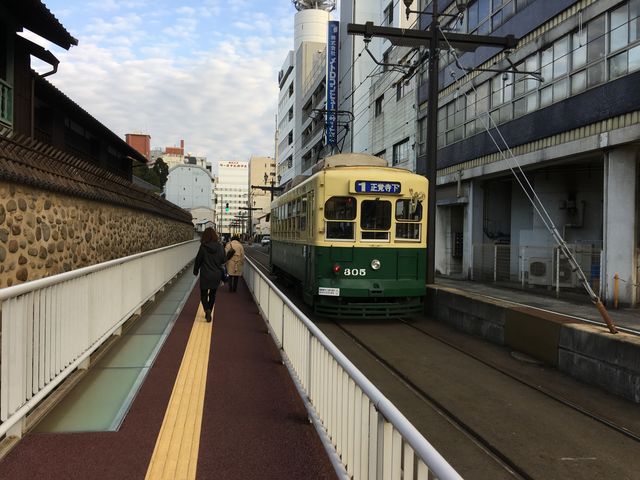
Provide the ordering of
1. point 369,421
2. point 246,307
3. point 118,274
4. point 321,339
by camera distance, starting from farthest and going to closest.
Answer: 1. point 246,307
2. point 118,274
3. point 321,339
4. point 369,421

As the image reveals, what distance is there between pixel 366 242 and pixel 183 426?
6.76m

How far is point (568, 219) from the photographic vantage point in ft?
56.2

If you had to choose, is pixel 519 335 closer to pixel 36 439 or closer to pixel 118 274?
pixel 118 274

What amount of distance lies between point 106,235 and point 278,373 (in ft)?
18.8

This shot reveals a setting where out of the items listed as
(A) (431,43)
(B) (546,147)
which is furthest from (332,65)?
(A) (431,43)

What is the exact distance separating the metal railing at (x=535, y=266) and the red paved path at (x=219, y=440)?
9.50 meters

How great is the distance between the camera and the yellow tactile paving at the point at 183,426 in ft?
11.1

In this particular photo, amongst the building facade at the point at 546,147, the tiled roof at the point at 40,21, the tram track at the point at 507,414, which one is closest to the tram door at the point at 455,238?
the building facade at the point at 546,147

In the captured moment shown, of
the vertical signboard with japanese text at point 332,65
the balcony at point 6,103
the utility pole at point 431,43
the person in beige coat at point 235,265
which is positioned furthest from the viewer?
the vertical signboard with japanese text at point 332,65

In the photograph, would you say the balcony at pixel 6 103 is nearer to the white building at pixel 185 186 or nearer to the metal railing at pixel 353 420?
the metal railing at pixel 353 420

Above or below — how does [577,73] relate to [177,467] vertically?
above

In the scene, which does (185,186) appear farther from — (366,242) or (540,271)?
(366,242)

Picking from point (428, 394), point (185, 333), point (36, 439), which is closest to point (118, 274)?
point (185, 333)

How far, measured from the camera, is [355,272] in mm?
10273
